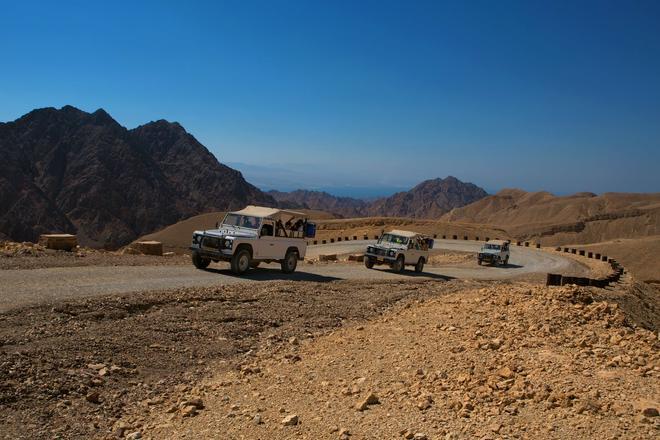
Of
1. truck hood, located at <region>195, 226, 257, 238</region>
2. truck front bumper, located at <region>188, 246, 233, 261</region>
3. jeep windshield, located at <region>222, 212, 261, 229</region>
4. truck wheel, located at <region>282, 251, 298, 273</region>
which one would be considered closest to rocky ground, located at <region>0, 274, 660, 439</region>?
truck front bumper, located at <region>188, 246, 233, 261</region>

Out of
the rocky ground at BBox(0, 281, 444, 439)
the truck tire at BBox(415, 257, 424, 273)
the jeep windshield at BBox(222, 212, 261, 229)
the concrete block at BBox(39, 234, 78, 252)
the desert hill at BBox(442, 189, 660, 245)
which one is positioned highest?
the desert hill at BBox(442, 189, 660, 245)

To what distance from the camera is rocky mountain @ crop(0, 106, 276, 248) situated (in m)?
107

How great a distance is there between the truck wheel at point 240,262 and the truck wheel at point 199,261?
146cm

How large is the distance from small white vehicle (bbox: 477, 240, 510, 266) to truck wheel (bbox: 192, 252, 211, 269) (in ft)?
71.9

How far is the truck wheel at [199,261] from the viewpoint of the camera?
63.8 ft

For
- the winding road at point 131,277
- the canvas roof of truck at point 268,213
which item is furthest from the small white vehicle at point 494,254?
the canvas roof of truck at point 268,213

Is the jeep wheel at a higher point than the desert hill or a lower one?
lower

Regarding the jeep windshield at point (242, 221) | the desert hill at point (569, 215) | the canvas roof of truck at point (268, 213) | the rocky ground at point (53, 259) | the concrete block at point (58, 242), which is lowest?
the rocky ground at point (53, 259)

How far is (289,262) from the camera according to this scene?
2084 centimetres

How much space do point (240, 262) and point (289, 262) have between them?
7.99 ft

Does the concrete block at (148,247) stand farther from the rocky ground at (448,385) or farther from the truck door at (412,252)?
the rocky ground at (448,385)

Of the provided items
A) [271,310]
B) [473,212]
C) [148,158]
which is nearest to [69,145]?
[148,158]

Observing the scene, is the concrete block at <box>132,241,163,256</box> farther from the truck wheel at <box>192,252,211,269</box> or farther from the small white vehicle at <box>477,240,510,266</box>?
the small white vehicle at <box>477,240,510,266</box>

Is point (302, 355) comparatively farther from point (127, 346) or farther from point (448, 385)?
point (448, 385)
